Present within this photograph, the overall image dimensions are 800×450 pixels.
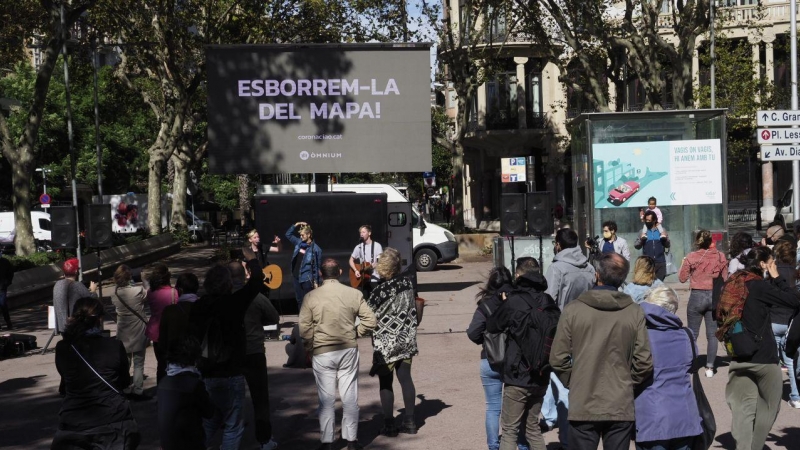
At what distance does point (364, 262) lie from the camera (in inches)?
603

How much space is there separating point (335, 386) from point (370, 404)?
7.74ft

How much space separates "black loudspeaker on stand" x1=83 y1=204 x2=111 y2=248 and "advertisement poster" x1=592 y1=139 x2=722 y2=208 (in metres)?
9.69

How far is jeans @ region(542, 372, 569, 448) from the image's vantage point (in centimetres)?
785

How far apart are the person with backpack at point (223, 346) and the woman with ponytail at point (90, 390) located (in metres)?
1.04

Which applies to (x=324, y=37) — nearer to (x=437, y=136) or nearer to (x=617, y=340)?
(x=437, y=136)

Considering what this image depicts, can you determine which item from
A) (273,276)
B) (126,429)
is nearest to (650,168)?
(273,276)

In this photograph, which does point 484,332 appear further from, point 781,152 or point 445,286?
point 445,286

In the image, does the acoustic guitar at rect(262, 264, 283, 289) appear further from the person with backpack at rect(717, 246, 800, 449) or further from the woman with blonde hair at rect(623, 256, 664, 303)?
the woman with blonde hair at rect(623, 256, 664, 303)

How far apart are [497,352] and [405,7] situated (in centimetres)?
2758

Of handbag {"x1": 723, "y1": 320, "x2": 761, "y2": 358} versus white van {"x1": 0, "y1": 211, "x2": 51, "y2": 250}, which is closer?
handbag {"x1": 723, "y1": 320, "x2": 761, "y2": 358}

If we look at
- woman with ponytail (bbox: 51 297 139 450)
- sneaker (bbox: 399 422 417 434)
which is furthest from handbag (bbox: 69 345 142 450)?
sneaker (bbox: 399 422 417 434)

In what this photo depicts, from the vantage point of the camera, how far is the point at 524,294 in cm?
704

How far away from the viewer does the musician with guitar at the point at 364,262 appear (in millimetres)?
15188

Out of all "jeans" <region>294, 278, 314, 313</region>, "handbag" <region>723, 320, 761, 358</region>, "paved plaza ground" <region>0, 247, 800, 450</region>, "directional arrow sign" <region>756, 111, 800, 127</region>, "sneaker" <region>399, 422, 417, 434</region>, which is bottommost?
"paved plaza ground" <region>0, 247, 800, 450</region>
